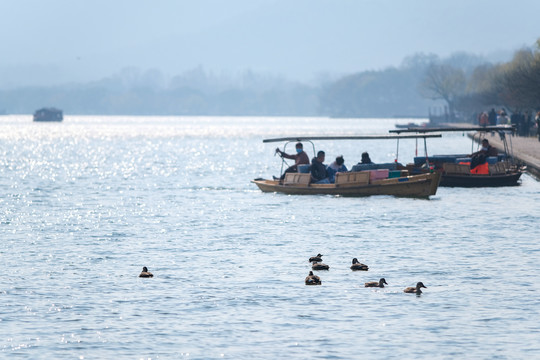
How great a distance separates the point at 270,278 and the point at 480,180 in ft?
87.3

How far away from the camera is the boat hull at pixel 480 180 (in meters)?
48.9

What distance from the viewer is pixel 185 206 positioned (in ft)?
148

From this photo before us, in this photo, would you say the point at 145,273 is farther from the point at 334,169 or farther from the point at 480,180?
the point at 480,180

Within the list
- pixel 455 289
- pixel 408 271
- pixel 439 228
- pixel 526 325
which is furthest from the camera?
pixel 439 228

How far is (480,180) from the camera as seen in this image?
49.1 metres

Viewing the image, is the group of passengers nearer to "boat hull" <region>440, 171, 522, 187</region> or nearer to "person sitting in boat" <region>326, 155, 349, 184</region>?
"person sitting in boat" <region>326, 155, 349, 184</region>

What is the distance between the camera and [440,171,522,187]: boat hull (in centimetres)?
4888

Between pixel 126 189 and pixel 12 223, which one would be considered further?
pixel 126 189

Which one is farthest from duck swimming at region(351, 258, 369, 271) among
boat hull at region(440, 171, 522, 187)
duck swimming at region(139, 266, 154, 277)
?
boat hull at region(440, 171, 522, 187)

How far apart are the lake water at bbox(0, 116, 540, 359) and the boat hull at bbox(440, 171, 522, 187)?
1.76m

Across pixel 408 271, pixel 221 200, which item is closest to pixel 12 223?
pixel 221 200

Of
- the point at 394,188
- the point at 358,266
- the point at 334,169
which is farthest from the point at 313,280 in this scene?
the point at 334,169

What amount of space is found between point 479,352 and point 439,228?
17595mm

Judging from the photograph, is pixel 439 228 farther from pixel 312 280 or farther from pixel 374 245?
pixel 312 280
